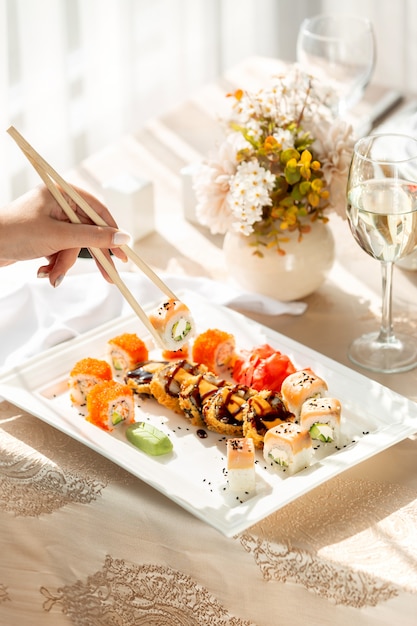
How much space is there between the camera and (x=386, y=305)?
59.4 inches

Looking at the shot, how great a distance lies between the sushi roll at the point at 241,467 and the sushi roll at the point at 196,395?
143 millimetres

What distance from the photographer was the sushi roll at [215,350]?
146cm

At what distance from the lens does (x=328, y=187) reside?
5.25ft

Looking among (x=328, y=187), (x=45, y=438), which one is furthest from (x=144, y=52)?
(x=45, y=438)

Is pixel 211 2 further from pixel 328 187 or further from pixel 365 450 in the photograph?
pixel 365 450

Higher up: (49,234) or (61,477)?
(49,234)

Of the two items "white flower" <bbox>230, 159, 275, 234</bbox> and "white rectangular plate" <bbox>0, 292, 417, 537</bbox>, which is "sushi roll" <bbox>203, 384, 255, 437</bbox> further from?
"white flower" <bbox>230, 159, 275, 234</bbox>

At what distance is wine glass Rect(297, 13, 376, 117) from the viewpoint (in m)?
1.98

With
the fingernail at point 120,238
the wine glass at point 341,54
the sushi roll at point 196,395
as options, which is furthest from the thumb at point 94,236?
the wine glass at point 341,54

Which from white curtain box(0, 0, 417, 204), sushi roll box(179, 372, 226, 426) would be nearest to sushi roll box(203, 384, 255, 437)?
sushi roll box(179, 372, 226, 426)

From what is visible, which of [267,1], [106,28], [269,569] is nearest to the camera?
[269,569]

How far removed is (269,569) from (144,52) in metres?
3.15

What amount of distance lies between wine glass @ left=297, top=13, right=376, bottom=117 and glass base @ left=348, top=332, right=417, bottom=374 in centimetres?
61

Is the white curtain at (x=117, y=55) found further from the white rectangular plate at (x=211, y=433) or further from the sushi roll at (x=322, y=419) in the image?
the sushi roll at (x=322, y=419)
